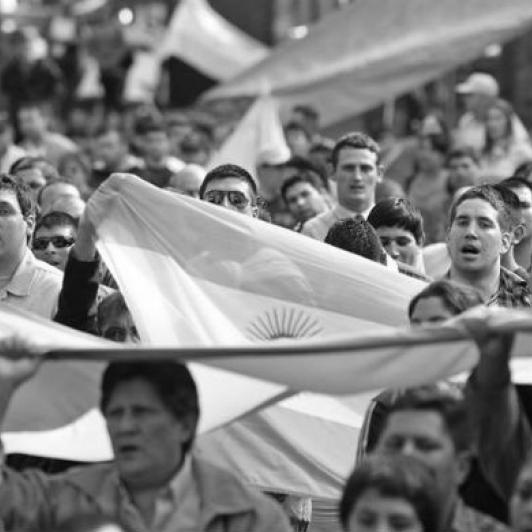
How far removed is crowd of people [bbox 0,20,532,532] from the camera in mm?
6930

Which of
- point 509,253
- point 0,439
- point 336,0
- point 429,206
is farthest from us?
point 336,0

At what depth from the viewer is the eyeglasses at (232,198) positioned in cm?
1152

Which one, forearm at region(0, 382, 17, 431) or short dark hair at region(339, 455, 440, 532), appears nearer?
short dark hair at region(339, 455, 440, 532)

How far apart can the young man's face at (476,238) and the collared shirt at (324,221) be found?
2102 mm

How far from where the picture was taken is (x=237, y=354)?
7.38 m

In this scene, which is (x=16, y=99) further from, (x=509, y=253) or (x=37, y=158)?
(x=509, y=253)

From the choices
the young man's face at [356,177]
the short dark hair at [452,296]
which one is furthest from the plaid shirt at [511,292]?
the young man's face at [356,177]

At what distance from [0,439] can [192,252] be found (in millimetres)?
1762

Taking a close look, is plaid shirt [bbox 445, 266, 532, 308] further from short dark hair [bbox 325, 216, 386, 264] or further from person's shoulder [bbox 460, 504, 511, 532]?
person's shoulder [bbox 460, 504, 511, 532]

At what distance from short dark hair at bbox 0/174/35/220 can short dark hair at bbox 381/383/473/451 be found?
3.67 m

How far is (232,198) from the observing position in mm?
11555

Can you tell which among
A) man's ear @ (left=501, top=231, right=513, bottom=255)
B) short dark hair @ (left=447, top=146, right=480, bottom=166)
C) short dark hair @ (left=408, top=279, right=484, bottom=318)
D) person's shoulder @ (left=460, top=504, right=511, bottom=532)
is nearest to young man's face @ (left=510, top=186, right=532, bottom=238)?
man's ear @ (left=501, top=231, right=513, bottom=255)

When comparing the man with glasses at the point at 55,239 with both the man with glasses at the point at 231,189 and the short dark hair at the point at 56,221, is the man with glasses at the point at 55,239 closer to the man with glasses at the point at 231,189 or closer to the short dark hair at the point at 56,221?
the short dark hair at the point at 56,221

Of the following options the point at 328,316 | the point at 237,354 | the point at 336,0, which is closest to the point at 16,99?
the point at 336,0
